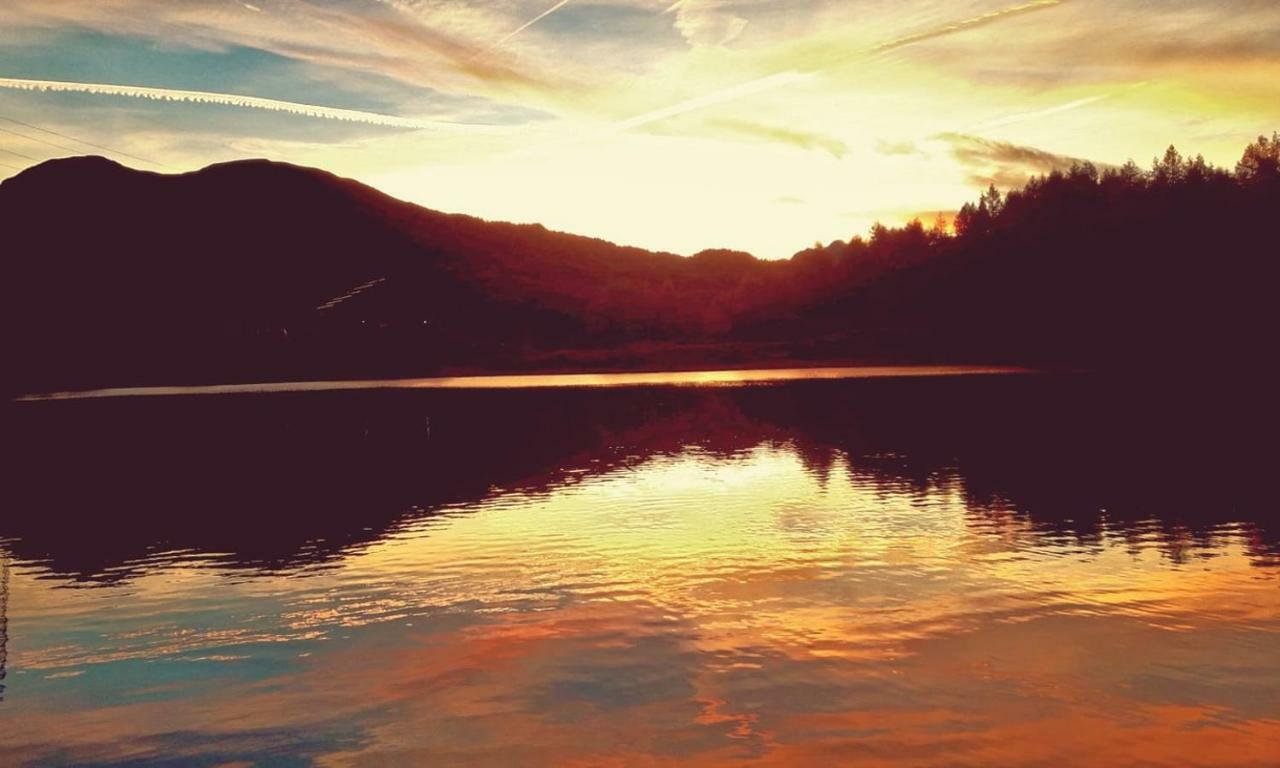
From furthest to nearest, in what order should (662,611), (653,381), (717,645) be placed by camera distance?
(653,381) < (662,611) < (717,645)

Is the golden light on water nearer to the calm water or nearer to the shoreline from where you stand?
the calm water

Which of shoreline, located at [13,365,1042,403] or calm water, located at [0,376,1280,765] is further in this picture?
shoreline, located at [13,365,1042,403]

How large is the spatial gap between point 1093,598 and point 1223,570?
4.77 metres

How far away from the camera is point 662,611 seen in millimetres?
21172

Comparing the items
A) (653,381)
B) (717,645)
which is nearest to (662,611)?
(717,645)

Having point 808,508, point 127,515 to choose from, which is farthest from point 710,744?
point 127,515

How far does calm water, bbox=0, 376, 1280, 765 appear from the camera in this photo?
1463 centimetres

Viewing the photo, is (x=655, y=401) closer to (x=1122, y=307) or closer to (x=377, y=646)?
(x=377, y=646)

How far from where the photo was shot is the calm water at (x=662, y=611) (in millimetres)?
14633

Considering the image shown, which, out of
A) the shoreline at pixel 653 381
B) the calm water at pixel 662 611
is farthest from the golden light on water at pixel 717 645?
the shoreline at pixel 653 381

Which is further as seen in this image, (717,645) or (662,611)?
(662,611)

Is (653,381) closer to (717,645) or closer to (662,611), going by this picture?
(662,611)

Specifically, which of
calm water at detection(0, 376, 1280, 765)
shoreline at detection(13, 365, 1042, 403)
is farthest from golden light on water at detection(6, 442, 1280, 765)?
shoreline at detection(13, 365, 1042, 403)

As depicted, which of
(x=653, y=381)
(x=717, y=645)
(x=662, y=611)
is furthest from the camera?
(x=653, y=381)
